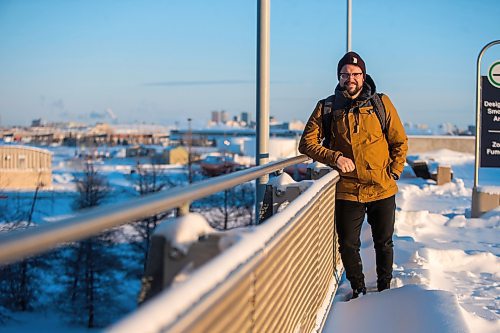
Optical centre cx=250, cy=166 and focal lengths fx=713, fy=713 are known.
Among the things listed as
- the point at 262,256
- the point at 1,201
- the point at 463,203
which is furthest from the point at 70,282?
the point at 262,256

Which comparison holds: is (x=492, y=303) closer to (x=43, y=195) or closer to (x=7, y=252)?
(x=7, y=252)

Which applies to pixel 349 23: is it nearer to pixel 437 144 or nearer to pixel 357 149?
pixel 357 149

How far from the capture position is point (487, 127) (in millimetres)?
14438

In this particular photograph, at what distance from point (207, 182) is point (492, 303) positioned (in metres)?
4.71

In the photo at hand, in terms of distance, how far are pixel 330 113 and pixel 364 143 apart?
1.16 ft

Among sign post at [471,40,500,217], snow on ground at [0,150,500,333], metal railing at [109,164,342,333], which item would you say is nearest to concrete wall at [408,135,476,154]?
snow on ground at [0,150,500,333]

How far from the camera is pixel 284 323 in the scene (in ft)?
11.7

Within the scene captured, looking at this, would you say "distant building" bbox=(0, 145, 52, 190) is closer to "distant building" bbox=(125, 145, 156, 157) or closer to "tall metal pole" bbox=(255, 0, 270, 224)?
"distant building" bbox=(125, 145, 156, 157)

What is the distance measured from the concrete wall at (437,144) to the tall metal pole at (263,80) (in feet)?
174

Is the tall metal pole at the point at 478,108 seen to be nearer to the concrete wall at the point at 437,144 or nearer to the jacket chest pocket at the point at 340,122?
the jacket chest pocket at the point at 340,122

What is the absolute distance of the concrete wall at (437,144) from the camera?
60.8 metres

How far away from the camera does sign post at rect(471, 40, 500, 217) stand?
14.1m

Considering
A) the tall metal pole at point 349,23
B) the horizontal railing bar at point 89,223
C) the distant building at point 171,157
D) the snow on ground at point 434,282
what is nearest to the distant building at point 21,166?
the distant building at point 171,157

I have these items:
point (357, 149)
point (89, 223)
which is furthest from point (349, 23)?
point (89, 223)
